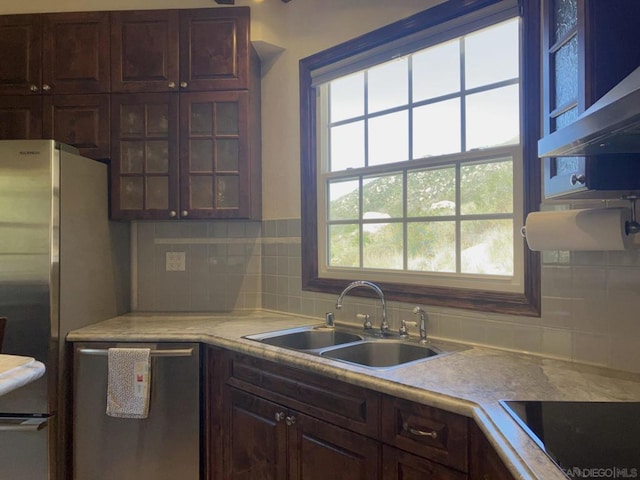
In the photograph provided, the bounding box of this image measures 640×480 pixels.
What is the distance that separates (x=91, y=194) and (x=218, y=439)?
1.38m

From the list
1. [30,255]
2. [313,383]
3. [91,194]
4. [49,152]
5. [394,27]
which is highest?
[394,27]

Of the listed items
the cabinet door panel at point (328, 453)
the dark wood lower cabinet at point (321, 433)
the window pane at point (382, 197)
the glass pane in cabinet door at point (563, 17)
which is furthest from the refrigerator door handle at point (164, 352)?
the glass pane in cabinet door at point (563, 17)

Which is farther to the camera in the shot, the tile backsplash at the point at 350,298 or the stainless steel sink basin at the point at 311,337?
the stainless steel sink basin at the point at 311,337

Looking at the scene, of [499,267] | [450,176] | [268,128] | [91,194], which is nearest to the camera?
[499,267]

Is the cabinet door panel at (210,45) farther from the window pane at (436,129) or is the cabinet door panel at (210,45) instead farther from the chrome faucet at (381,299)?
the chrome faucet at (381,299)

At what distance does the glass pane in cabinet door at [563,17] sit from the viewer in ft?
4.20

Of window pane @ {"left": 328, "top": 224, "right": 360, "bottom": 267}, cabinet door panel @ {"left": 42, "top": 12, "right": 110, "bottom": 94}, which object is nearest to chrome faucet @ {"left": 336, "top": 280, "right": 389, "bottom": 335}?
window pane @ {"left": 328, "top": 224, "right": 360, "bottom": 267}

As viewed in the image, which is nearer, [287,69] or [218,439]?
[218,439]

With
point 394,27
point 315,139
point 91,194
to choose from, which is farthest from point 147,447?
point 394,27

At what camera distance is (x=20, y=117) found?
2562mm

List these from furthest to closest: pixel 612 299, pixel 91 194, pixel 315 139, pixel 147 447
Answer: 1. pixel 315 139
2. pixel 91 194
3. pixel 147 447
4. pixel 612 299

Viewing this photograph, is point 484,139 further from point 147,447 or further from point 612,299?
point 147,447

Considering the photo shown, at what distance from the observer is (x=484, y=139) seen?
6.40ft

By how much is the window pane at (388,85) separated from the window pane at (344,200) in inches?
16.0
